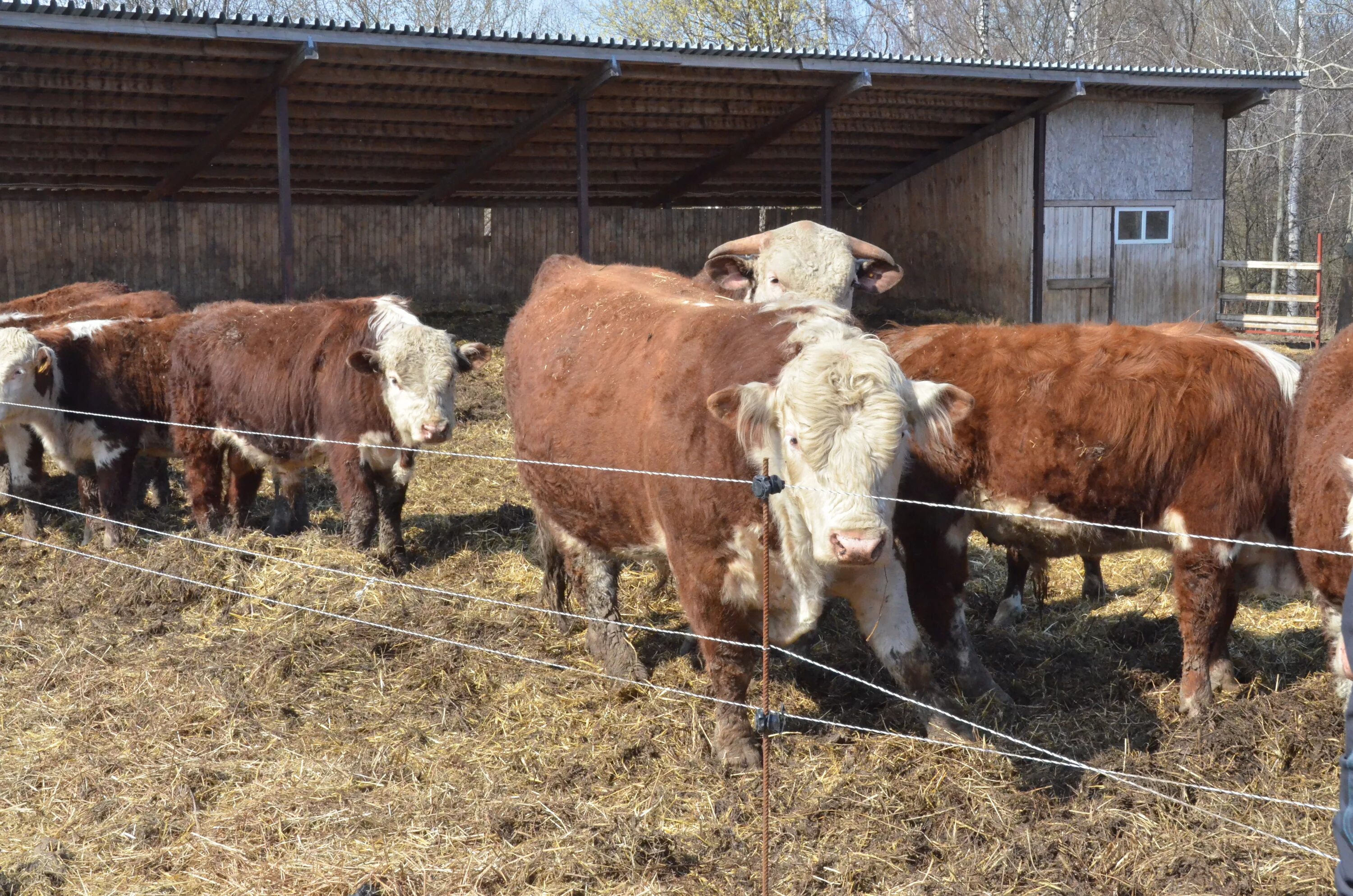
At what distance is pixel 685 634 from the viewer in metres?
5.20

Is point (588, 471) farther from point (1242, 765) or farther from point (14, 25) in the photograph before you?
point (14, 25)

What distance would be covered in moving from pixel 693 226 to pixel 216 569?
13.7 meters

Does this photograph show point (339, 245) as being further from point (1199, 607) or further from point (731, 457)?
point (1199, 607)

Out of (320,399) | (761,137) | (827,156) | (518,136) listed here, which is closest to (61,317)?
(320,399)

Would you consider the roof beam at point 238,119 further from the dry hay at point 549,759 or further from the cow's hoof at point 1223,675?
the cow's hoof at point 1223,675

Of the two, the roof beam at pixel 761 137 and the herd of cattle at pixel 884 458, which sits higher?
the roof beam at pixel 761 137

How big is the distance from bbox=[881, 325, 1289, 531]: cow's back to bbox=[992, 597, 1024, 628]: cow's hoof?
1.30 meters

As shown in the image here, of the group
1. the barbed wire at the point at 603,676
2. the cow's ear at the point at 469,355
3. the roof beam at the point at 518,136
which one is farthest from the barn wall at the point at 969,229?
the barbed wire at the point at 603,676

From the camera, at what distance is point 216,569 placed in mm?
7121

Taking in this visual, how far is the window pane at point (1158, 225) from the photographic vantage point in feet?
62.8

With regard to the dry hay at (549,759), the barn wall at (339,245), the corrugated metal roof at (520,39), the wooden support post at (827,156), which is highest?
the corrugated metal roof at (520,39)

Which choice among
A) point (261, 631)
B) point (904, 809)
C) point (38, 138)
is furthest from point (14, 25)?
point (904, 809)

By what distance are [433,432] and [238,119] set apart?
8328mm

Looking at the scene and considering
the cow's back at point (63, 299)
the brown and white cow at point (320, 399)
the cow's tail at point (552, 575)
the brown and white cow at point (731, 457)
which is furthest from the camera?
the cow's back at point (63, 299)
